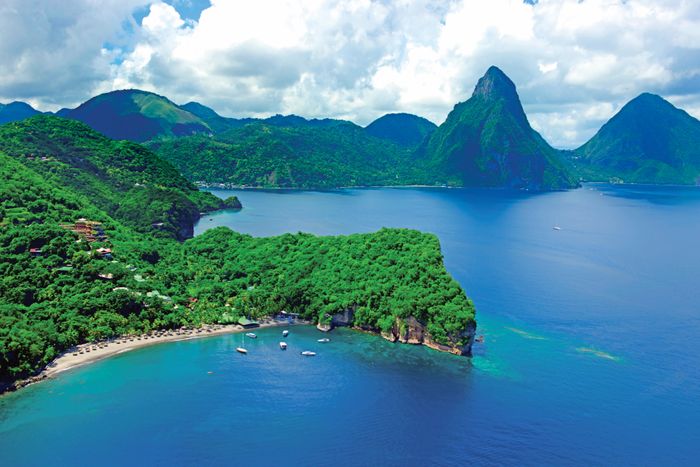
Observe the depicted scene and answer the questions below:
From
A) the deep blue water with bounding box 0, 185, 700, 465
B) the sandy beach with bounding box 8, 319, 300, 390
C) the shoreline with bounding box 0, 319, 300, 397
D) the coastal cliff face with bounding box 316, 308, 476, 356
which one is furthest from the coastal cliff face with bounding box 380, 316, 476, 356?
the sandy beach with bounding box 8, 319, 300, 390

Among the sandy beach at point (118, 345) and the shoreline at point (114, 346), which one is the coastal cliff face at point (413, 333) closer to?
the shoreline at point (114, 346)

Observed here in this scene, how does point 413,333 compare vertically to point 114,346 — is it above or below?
above

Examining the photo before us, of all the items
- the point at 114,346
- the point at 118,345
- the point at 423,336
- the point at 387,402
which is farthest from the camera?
the point at 423,336

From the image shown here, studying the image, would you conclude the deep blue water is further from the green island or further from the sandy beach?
the green island

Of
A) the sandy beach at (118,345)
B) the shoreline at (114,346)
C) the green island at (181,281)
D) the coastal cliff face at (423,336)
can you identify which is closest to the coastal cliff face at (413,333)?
the coastal cliff face at (423,336)

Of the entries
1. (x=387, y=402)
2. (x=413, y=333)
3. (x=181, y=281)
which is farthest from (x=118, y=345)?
(x=413, y=333)

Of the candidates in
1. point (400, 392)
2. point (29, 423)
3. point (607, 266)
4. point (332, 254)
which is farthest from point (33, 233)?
point (607, 266)

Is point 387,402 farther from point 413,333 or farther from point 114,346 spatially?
point 114,346
